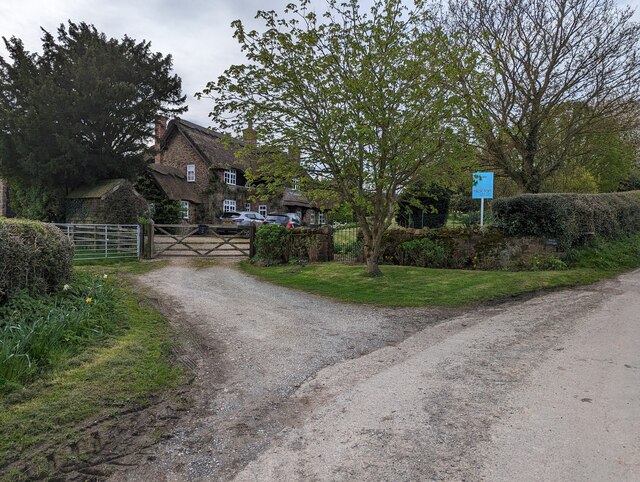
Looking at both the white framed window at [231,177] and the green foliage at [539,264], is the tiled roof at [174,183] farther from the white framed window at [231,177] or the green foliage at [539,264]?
the green foliage at [539,264]

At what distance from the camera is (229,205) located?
36.8 m

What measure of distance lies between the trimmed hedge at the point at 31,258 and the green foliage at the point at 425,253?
10481 millimetres

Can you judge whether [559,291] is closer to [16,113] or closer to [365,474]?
[365,474]

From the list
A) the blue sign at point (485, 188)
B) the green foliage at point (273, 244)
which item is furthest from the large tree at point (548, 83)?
the green foliage at point (273, 244)

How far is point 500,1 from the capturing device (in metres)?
17.7

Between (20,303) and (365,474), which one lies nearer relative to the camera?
(365,474)

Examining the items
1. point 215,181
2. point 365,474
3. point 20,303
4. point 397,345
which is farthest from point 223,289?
point 215,181

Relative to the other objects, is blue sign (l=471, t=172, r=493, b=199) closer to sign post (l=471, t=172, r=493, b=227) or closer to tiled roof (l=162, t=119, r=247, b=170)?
sign post (l=471, t=172, r=493, b=227)

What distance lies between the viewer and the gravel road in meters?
2.90

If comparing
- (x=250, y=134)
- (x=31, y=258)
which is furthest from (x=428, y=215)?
(x=31, y=258)

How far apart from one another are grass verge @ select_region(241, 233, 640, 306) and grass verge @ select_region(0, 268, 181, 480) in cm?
519

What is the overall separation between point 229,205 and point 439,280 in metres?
28.7

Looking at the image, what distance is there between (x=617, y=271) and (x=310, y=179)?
996 cm

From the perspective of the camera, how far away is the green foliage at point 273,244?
15391mm
